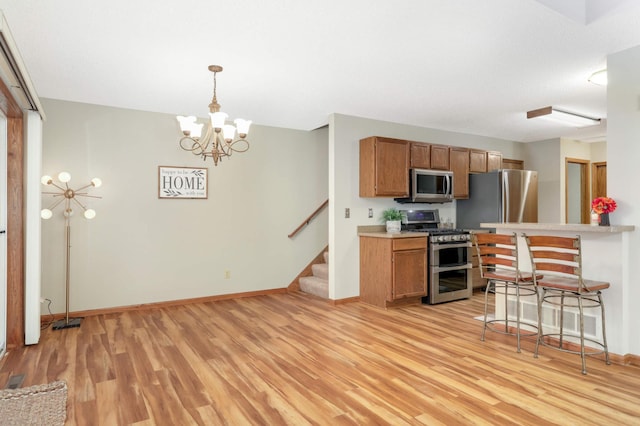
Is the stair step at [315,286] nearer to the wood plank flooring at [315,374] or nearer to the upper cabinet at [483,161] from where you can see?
the wood plank flooring at [315,374]

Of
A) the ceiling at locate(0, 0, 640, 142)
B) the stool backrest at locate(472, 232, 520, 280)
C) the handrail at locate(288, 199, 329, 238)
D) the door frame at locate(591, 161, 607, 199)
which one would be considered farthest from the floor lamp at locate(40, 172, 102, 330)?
the door frame at locate(591, 161, 607, 199)

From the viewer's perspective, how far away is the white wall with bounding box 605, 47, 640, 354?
121 inches

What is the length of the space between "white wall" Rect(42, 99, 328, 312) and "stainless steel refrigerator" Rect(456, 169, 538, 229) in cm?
241

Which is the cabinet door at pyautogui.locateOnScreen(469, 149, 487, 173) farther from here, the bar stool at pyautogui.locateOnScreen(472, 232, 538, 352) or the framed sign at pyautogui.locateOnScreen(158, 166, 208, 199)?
the framed sign at pyautogui.locateOnScreen(158, 166, 208, 199)

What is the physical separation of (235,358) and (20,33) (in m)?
2.88

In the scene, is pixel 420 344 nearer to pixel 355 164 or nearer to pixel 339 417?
pixel 339 417

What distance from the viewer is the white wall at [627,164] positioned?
3.07m

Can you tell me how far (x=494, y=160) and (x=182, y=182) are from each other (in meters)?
4.83

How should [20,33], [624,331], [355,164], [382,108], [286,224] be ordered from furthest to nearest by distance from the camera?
1. [286,224]
2. [355,164]
3. [382,108]
4. [624,331]
5. [20,33]

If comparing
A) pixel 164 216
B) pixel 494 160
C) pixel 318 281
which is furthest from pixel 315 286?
pixel 494 160

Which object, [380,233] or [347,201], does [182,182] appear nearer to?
[347,201]

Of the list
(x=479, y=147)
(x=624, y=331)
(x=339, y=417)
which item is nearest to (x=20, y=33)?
(x=339, y=417)

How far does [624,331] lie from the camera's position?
3066 millimetres

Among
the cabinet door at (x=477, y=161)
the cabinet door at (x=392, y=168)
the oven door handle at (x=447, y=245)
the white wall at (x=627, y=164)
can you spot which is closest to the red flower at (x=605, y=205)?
the white wall at (x=627, y=164)
